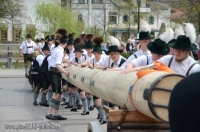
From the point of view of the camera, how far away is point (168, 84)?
4422mm

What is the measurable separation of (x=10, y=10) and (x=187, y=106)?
50.5 meters

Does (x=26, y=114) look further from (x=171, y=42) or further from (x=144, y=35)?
(x=171, y=42)

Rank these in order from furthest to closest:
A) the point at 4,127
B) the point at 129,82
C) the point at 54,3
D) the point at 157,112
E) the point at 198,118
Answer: the point at 54,3, the point at 4,127, the point at 129,82, the point at 157,112, the point at 198,118

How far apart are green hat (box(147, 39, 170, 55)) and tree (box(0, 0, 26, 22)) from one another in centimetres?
4548

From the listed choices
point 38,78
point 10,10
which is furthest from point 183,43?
point 10,10

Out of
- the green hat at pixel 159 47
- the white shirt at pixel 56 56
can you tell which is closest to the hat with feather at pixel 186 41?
the green hat at pixel 159 47

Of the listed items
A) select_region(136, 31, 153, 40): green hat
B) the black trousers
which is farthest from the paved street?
select_region(136, 31, 153, 40): green hat

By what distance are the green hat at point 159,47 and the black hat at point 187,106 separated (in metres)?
4.13

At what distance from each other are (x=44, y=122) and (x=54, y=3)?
110 feet

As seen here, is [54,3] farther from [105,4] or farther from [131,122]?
[131,122]

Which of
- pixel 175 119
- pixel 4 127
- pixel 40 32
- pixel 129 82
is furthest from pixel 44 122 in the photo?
pixel 40 32

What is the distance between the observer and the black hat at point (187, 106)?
7.86 feet

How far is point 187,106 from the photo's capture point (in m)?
2.41

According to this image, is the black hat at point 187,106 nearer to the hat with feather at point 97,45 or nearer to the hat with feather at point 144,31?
the hat with feather at point 144,31
